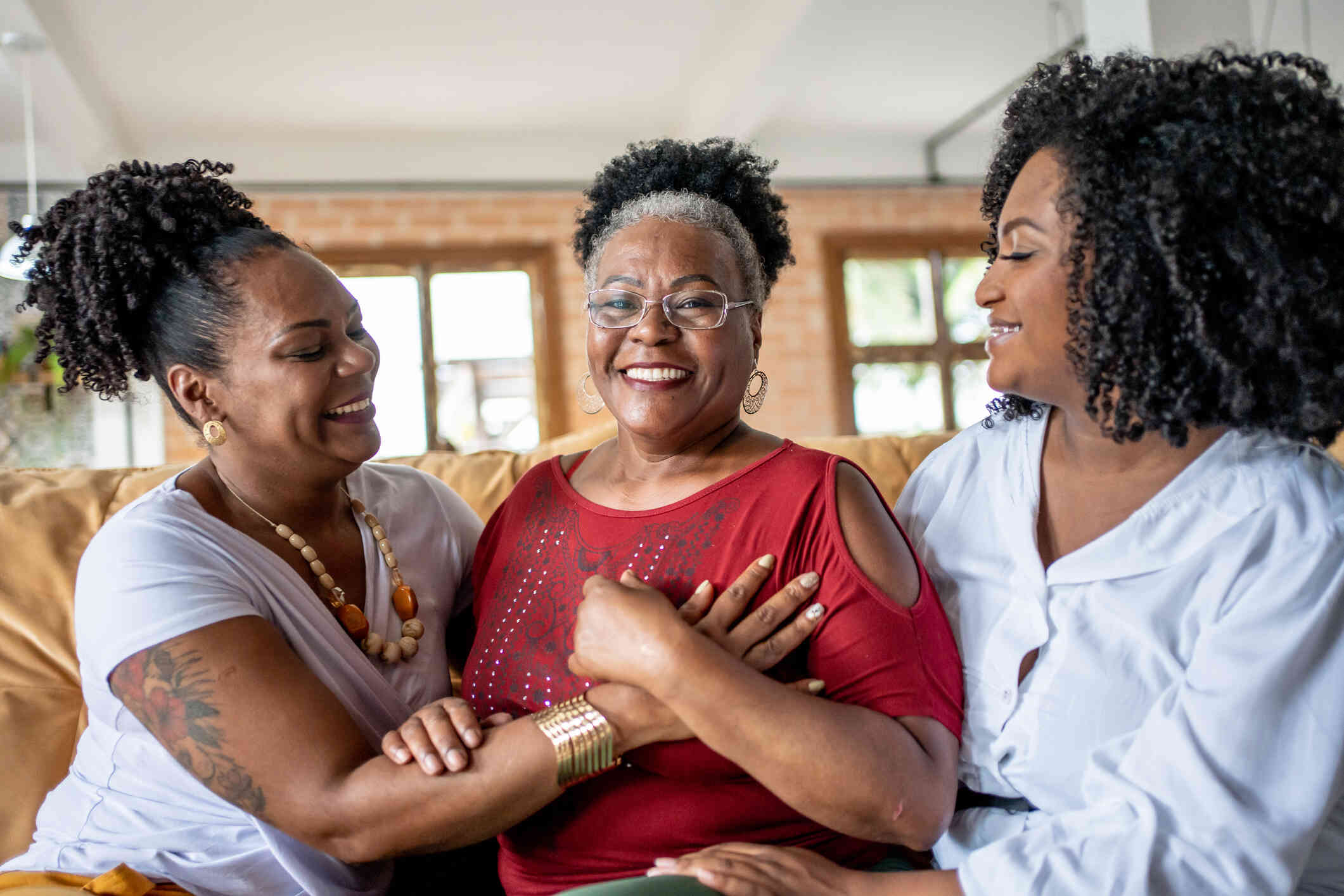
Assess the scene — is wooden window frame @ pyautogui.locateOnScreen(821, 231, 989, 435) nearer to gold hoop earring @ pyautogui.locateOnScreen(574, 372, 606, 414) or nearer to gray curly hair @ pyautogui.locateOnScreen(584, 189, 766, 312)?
gold hoop earring @ pyautogui.locateOnScreen(574, 372, 606, 414)

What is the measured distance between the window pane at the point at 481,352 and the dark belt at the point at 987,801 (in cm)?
604

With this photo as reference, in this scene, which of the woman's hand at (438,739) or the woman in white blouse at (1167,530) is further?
the woman's hand at (438,739)

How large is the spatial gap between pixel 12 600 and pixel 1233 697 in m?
2.09

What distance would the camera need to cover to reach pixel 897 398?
26.6 feet

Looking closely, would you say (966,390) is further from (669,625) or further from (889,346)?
(669,625)

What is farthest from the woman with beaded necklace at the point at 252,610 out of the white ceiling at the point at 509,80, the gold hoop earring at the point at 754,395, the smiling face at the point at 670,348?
the white ceiling at the point at 509,80

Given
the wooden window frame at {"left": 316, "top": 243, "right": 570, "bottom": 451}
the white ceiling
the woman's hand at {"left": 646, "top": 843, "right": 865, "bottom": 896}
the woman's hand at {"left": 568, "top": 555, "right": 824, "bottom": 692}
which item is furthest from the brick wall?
the woman's hand at {"left": 646, "top": 843, "right": 865, "bottom": 896}

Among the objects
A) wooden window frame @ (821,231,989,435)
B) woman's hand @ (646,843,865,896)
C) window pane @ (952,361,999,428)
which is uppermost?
wooden window frame @ (821,231,989,435)

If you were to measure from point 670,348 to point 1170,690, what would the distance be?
0.84 meters

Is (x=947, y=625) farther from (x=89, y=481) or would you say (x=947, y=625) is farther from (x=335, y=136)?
(x=335, y=136)

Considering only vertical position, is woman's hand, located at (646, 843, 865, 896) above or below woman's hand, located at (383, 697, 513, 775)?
below

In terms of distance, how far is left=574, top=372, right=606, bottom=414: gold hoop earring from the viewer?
184cm

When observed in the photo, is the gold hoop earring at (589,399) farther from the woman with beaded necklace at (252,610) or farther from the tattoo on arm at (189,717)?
the tattoo on arm at (189,717)

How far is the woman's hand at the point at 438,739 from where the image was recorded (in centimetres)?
139
